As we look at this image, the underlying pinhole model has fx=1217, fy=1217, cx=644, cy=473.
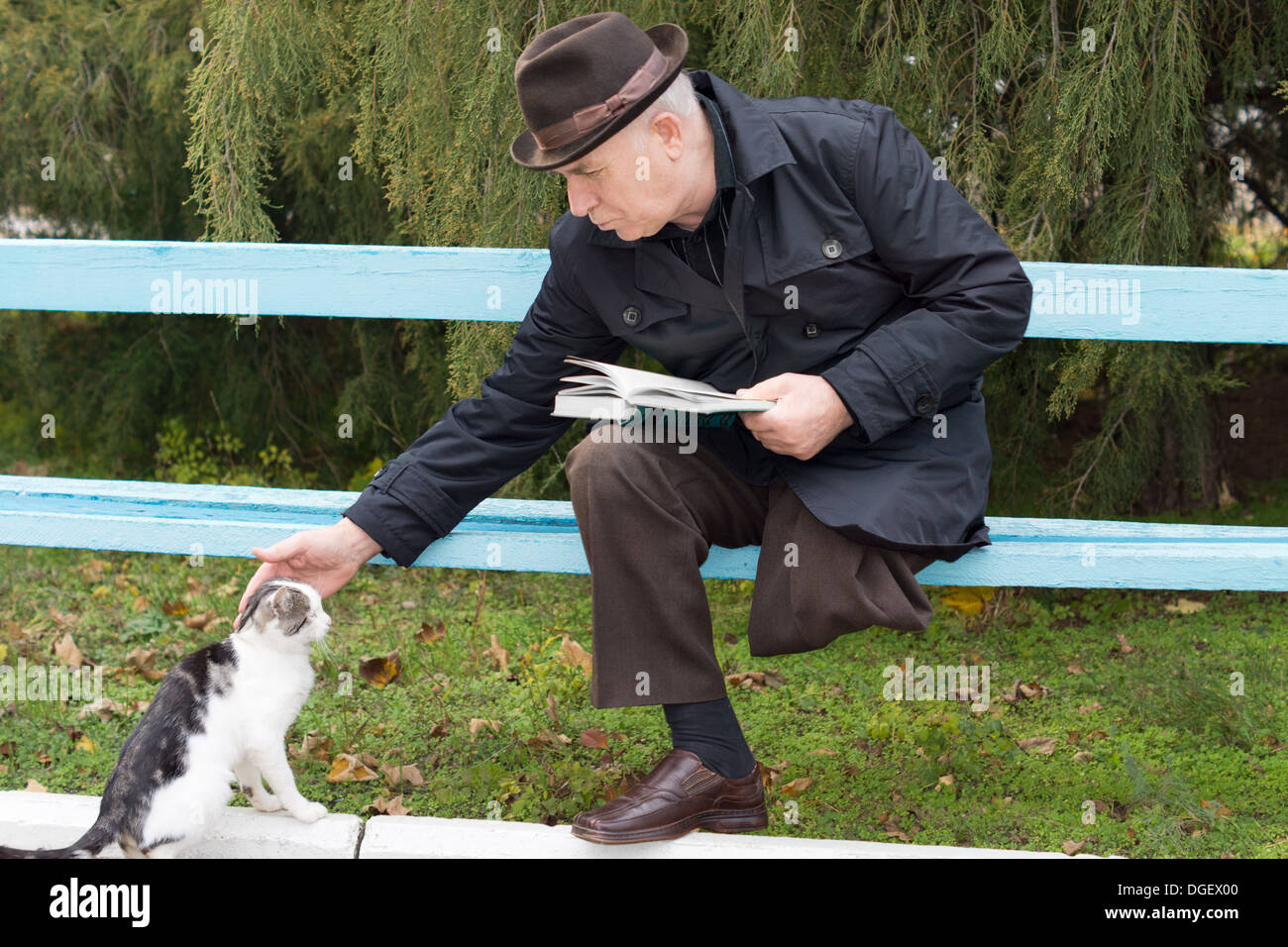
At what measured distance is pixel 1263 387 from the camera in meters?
5.82

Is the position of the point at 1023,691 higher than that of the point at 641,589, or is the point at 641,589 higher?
the point at 641,589

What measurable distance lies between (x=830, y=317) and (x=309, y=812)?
4.92 ft

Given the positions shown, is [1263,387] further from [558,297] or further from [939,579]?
[558,297]

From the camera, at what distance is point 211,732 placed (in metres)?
2.40

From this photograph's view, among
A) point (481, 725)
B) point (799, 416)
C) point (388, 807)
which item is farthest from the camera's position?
point (481, 725)

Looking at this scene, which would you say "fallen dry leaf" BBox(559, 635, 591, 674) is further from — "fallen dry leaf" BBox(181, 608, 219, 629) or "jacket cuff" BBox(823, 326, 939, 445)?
"jacket cuff" BBox(823, 326, 939, 445)

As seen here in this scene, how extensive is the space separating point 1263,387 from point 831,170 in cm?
433

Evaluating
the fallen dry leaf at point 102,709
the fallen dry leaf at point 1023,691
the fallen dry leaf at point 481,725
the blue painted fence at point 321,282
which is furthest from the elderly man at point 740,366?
the fallen dry leaf at point 1023,691

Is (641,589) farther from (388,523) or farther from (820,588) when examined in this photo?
(388,523)

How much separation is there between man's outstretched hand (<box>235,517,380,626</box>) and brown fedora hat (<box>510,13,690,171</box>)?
866 mm

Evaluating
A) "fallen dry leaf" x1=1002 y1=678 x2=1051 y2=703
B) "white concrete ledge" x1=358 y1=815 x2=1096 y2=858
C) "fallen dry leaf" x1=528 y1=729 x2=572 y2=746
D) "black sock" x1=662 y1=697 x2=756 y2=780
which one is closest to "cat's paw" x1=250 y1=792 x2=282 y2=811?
"white concrete ledge" x1=358 y1=815 x2=1096 y2=858

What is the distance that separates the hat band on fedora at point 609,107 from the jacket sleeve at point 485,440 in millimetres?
358

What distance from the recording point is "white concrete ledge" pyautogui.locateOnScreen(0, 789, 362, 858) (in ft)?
8.34

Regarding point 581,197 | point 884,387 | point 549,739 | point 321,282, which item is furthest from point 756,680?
point 581,197
